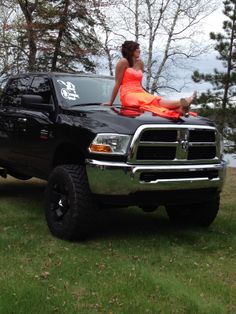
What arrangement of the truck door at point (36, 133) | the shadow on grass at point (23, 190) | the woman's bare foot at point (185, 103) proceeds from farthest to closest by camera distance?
the shadow on grass at point (23, 190), the truck door at point (36, 133), the woman's bare foot at point (185, 103)

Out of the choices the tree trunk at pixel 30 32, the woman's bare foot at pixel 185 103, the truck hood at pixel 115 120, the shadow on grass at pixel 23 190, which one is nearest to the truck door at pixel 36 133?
the truck hood at pixel 115 120

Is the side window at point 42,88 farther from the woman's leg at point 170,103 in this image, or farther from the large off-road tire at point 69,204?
the woman's leg at point 170,103

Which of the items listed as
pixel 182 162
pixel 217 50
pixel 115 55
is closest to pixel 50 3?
pixel 115 55

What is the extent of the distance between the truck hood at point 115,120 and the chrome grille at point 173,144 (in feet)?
0.26

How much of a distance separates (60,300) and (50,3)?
19321mm

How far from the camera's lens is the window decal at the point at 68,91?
21.9 ft

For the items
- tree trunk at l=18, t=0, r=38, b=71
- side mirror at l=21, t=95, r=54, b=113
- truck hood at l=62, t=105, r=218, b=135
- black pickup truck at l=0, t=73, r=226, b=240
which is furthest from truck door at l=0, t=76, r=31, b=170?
tree trunk at l=18, t=0, r=38, b=71

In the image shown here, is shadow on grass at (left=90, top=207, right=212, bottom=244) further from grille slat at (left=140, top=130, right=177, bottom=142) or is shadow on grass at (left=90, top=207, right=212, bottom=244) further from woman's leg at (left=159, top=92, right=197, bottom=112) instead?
woman's leg at (left=159, top=92, right=197, bottom=112)

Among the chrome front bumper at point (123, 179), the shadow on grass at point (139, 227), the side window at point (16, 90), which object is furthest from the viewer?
the side window at point (16, 90)

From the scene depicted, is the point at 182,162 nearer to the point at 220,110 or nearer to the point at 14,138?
the point at 14,138

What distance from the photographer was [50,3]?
21969mm

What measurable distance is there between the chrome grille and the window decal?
150 centimetres

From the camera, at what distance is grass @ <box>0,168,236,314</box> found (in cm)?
414

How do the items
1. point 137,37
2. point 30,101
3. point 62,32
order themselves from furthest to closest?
point 137,37 < point 62,32 < point 30,101
